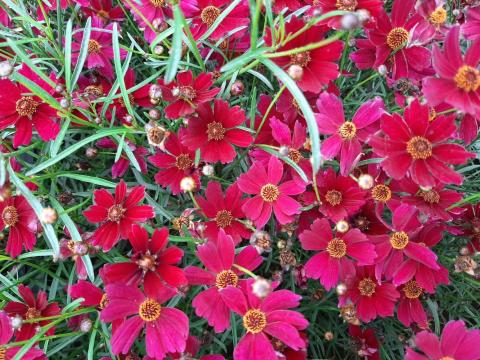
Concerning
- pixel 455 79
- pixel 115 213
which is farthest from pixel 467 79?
pixel 115 213

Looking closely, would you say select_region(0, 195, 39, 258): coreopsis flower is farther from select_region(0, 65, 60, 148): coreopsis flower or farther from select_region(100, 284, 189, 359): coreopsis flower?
select_region(100, 284, 189, 359): coreopsis flower

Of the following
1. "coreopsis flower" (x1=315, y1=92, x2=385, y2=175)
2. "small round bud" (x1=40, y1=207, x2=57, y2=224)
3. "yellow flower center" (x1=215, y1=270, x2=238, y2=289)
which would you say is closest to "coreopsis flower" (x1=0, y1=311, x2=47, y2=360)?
"small round bud" (x1=40, y1=207, x2=57, y2=224)

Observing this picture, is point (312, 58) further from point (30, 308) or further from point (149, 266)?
point (30, 308)

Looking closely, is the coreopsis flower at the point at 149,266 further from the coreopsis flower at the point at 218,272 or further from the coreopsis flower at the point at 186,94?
the coreopsis flower at the point at 186,94

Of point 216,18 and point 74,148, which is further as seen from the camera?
point 216,18

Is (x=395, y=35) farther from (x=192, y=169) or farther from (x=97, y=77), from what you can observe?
(x=97, y=77)
